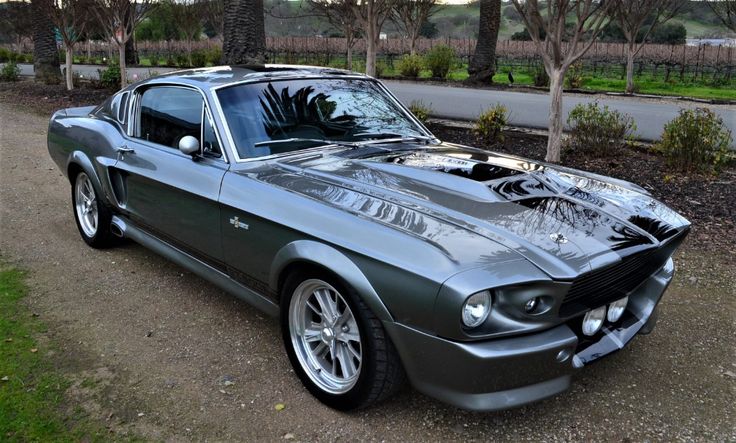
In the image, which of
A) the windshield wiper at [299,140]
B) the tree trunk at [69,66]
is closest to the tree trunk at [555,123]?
the windshield wiper at [299,140]

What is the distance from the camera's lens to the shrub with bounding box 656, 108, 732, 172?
692cm

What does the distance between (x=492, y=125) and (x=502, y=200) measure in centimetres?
592

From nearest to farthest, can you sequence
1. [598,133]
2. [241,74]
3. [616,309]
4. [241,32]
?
[616,309], [241,74], [598,133], [241,32]

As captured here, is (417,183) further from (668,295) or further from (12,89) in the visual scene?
(12,89)

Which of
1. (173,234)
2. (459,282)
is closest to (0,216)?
(173,234)

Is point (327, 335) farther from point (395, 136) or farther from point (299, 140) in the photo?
point (395, 136)

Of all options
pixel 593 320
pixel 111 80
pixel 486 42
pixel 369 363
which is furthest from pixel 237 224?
pixel 486 42

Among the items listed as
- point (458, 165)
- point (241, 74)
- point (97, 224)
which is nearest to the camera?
point (458, 165)

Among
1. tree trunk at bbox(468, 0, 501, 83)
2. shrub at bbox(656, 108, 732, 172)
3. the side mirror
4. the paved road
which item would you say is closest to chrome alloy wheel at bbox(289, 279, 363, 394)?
the side mirror

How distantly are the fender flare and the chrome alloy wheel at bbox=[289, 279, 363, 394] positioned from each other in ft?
0.43

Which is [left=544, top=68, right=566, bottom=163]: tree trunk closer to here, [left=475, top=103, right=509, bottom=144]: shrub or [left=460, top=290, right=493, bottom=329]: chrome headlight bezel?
[left=475, top=103, right=509, bottom=144]: shrub

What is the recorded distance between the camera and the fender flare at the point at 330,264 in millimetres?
2646

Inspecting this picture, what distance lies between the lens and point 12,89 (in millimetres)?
17141

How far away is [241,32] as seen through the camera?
1150cm
